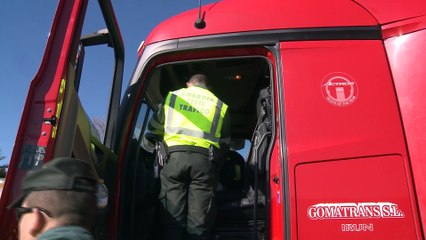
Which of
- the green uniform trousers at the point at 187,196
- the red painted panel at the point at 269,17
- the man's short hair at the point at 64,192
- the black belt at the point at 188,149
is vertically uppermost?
the red painted panel at the point at 269,17

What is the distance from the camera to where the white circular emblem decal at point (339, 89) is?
2516mm

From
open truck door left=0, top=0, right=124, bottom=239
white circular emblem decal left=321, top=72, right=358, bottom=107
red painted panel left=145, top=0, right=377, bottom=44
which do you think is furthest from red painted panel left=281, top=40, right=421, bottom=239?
open truck door left=0, top=0, right=124, bottom=239

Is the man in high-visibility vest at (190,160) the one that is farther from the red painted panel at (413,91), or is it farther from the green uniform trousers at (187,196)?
the red painted panel at (413,91)

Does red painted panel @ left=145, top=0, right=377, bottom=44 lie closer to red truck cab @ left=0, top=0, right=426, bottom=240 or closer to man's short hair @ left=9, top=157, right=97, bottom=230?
red truck cab @ left=0, top=0, right=426, bottom=240

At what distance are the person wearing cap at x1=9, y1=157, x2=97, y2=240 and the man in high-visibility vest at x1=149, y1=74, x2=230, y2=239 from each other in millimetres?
1492

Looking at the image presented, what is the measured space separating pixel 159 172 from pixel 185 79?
103cm

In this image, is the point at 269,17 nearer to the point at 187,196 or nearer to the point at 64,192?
the point at 187,196

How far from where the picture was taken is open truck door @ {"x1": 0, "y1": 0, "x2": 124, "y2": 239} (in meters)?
2.07

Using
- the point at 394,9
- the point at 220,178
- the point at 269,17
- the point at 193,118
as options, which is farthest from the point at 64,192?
the point at 394,9

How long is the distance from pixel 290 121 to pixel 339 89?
349mm

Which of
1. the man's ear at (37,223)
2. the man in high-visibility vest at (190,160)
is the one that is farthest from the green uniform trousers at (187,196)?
the man's ear at (37,223)

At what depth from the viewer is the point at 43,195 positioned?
4.18ft

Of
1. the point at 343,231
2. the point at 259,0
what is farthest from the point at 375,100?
the point at 259,0

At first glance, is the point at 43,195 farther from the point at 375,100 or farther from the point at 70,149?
the point at 375,100
